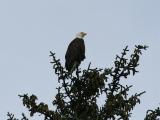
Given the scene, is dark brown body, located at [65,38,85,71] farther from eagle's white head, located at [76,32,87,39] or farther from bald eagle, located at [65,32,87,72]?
eagle's white head, located at [76,32,87,39]

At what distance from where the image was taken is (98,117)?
9516 millimetres

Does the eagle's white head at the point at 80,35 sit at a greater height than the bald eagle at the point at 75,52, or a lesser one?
greater

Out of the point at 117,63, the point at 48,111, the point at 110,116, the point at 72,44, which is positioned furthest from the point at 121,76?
the point at 72,44

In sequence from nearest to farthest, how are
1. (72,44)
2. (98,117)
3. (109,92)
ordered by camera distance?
(98,117) → (109,92) → (72,44)

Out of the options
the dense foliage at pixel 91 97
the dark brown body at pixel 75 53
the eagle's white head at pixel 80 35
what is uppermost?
the eagle's white head at pixel 80 35

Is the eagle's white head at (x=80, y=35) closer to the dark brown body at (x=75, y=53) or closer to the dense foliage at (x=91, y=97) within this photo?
the dark brown body at (x=75, y=53)

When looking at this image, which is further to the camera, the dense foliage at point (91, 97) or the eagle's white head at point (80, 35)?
the eagle's white head at point (80, 35)

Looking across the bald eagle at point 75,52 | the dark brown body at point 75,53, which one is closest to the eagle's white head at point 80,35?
the bald eagle at point 75,52

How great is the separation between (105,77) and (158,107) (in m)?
1.31

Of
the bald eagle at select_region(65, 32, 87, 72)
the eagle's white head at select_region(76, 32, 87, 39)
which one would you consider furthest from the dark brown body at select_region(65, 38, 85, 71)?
the eagle's white head at select_region(76, 32, 87, 39)

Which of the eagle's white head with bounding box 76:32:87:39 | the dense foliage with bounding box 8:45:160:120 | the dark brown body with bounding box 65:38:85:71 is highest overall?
the eagle's white head with bounding box 76:32:87:39

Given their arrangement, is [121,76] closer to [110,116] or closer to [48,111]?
[110,116]

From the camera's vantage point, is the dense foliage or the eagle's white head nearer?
the dense foliage

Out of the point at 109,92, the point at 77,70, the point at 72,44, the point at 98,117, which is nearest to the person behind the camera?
the point at 98,117
